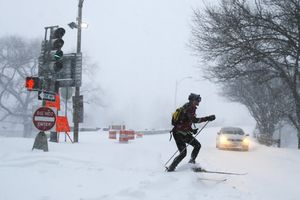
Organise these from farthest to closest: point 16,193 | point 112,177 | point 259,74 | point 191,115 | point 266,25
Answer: point 259,74 → point 266,25 → point 191,115 → point 112,177 → point 16,193

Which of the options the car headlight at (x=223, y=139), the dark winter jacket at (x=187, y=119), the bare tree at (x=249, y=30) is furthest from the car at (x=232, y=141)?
the dark winter jacket at (x=187, y=119)

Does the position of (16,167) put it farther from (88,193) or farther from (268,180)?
(268,180)

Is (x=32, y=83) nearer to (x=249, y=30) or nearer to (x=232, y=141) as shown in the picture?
(x=249, y=30)

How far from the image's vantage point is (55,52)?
439 inches

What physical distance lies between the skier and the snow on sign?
3.47 m

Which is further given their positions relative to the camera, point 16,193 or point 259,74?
point 259,74

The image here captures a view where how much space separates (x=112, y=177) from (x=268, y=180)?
13.9 ft

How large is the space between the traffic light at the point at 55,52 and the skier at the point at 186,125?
161 inches

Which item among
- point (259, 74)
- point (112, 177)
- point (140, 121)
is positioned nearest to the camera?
point (112, 177)

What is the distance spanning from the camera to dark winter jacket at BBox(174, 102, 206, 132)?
890 cm

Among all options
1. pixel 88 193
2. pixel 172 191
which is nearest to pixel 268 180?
pixel 172 191

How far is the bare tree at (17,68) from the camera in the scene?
47344 millimetres

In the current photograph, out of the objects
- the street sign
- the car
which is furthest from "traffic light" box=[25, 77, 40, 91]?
the car

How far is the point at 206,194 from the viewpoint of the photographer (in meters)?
7.15
